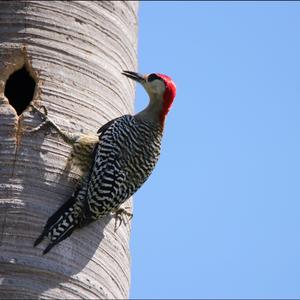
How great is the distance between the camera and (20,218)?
4422 mm

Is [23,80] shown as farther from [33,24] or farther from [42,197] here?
[42,197]

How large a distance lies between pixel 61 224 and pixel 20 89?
45.5 inches

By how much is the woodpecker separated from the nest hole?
1.46ft

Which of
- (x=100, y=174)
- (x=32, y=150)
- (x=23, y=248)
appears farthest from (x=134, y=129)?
(x=23, y=248)

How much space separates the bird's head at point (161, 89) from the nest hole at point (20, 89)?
65 centimetres

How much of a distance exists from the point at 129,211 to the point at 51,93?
74 cm

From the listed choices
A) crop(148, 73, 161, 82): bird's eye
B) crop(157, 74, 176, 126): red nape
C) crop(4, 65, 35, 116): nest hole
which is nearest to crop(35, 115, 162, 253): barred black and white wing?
A: crop(157, 74, 176, 126): red nape

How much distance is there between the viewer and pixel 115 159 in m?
5.02

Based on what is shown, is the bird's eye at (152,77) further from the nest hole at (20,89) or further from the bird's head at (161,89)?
the nest hole at (20,89)

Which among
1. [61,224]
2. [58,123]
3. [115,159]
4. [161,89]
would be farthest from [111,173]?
[161,89]

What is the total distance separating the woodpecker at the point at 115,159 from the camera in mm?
4594

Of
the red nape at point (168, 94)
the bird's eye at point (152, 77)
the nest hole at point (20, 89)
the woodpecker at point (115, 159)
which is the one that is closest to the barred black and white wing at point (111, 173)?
the woodpecker at point (115, 159)

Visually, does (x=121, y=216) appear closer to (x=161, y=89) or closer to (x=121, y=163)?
(x=121, y=163)

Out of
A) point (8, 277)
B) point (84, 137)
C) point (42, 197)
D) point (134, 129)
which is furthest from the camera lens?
point (134, 129)
